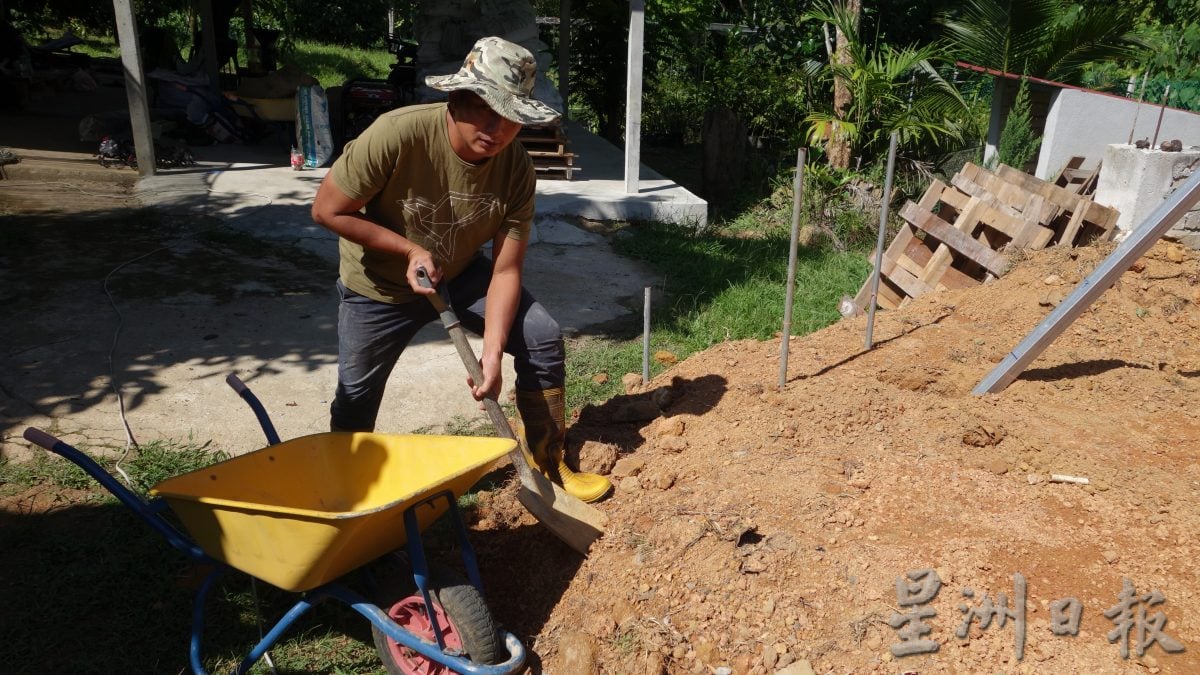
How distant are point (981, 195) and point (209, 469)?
5.20m

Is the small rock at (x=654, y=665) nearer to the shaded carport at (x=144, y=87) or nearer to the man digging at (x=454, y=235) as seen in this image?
the man digging at (x=454, y=235)

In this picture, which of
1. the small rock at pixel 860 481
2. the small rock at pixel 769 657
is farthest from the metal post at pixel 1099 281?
the small rock at pixel 769 657

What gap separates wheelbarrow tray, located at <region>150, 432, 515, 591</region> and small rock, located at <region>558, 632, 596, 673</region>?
22.4 inches

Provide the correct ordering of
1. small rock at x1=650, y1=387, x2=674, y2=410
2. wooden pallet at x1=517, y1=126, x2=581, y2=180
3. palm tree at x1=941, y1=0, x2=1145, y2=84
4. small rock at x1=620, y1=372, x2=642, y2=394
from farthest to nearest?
wooden pallet at x1=517, y1=126, x2=581, y2=180, palm tree at x1=941, y1=0, x2=1145, y2=84, small rock at x1=620, y1=372, x2=642, y2=394, small rock at x1=650, y1=387, x2=674, y2=410

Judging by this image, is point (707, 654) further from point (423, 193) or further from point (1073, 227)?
point (1073, 227)

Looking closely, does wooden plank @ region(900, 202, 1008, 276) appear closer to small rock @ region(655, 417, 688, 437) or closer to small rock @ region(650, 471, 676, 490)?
small rock @ region(655, 417, 688, 437)

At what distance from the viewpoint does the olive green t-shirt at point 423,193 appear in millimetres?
2648

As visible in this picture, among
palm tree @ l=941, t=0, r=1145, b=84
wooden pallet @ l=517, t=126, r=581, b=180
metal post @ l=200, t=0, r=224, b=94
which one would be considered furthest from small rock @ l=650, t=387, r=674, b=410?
metal post @ l=200, t=0, r=224, b=94

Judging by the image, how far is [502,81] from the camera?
101 inches

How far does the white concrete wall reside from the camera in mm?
7574

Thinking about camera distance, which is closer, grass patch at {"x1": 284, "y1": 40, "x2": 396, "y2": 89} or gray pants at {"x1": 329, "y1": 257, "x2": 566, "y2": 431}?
gray pants at {"x1": 329, "y1": 257, "x2": 566, "y2": 431}

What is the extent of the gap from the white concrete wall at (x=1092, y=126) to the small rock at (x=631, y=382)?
537 centimetres

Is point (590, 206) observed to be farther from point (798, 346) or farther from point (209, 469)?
point (209, 469)

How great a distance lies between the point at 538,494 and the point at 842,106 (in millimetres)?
7219
